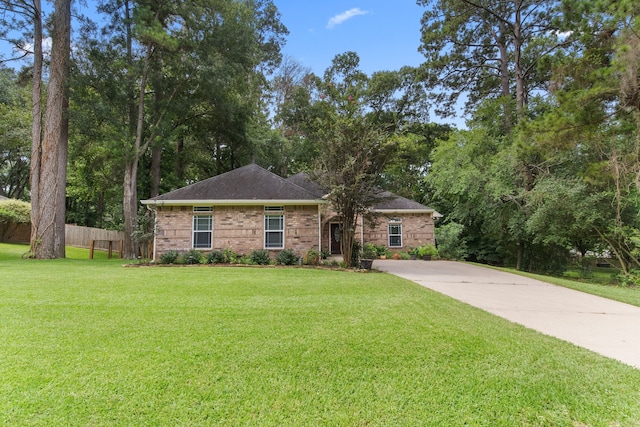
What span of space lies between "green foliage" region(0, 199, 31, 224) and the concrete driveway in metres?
25.0

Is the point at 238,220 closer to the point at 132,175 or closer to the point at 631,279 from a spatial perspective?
the point at 132,175

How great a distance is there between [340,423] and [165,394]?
1414 mm

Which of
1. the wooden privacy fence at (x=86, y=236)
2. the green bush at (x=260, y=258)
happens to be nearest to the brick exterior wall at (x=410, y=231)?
the green bush at (x=260, y=258)

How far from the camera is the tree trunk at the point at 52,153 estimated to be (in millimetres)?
13914

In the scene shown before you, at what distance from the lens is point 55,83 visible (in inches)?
555

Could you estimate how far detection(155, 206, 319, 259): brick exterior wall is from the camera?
43.0 feet

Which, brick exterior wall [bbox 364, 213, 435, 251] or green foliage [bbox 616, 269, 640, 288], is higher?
brick exterior wall [bbox 364, 213, 435, 251]

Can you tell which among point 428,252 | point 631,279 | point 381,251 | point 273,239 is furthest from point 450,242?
point 273,239

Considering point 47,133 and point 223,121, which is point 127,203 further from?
point 223,121

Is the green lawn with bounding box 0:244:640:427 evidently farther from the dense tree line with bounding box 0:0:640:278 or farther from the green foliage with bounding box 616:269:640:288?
the green foliage with bounding box 616:269:640:288

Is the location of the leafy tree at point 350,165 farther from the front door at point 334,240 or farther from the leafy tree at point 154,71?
the leafy tree at point 154,71

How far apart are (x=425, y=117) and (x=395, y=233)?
1152 cm

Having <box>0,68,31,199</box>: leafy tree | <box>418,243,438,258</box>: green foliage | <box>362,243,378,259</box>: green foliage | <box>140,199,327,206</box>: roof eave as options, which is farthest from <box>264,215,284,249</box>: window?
<box>0,68,31,199</box>: leafy tree

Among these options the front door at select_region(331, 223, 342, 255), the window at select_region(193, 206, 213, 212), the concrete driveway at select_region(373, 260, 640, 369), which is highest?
the window at select_region(193, 206, 213, 212)
